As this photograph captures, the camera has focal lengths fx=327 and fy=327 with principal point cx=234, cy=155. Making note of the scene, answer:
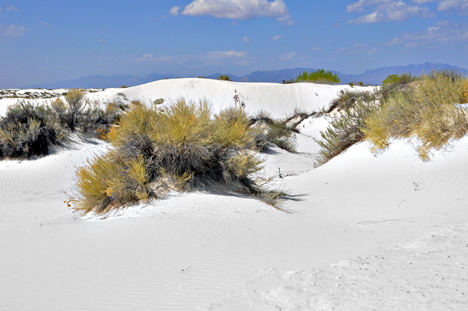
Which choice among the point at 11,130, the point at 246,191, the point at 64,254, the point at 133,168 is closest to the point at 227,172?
the point at 246,191

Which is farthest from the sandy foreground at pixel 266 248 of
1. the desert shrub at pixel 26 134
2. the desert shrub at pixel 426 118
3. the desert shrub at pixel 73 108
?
the desert shrub at pixel 73 108

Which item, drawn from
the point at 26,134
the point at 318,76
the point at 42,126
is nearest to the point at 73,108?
the point at 42,126

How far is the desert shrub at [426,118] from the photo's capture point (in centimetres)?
701

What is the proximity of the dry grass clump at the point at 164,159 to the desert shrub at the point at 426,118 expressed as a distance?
12.3ft

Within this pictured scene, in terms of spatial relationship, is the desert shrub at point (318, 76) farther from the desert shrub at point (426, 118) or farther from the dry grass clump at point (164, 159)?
the dry grass clump at point (164, 159)

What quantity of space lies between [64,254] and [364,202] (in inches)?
210

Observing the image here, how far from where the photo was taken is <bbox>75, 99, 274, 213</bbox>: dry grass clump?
6.14 meters

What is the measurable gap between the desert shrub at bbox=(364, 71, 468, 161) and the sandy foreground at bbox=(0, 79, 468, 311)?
31cm

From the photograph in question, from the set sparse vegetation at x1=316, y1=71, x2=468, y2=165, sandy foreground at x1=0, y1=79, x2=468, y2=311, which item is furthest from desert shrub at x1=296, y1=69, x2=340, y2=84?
sandy foreground at x1=0, y1=79, x2=468, y2=311

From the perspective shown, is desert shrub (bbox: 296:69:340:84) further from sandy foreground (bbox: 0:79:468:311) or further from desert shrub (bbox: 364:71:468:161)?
sandy foreground (bbox: 0:79:468:311)

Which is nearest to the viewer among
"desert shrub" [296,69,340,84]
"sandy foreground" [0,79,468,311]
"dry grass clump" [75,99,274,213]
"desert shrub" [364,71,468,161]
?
"sandy foreground" [0,79,468,311]

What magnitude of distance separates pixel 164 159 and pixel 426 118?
5.85 meters

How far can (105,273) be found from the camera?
328 cm

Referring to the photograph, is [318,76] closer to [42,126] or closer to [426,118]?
[42,126]
